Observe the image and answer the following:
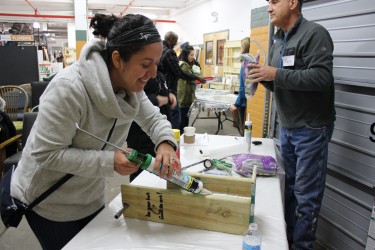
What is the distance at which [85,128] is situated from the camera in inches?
36.0

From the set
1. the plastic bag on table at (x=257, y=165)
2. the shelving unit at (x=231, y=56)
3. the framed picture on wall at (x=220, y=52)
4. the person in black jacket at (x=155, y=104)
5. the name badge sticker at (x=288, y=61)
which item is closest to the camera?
the plastic bag on table at (x=257, y=165)

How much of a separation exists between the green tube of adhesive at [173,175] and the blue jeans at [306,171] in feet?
2.89

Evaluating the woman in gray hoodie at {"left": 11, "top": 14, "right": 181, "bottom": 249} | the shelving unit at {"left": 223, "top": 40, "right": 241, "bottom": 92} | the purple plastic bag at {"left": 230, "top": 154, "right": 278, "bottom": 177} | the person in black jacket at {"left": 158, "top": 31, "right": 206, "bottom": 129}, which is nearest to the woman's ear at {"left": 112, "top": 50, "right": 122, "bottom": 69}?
the woman in gray hoodie at {"left": 11, "top": 14, "right": 181, "bottom": 249}

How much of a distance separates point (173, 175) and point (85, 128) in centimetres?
31

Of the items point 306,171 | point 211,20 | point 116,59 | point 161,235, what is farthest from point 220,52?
point 161,235

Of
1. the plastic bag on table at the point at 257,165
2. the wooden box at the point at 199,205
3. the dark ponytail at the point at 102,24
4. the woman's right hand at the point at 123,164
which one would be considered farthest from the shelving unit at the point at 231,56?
the woman's right hand at the point at 123,164

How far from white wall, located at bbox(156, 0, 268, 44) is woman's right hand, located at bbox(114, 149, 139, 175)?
4766 millimetres

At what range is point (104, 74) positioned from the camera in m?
0.88

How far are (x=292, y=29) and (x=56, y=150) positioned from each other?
1.39 meters

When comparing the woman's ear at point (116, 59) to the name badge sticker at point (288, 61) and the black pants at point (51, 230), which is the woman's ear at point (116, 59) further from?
the name badge sticker at point (288, 61)

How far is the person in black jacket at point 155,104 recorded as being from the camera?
7.09ft

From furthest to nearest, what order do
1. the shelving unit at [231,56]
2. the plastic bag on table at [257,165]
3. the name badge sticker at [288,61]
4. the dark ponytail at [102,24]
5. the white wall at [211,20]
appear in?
the shelving unit at [231,56] → the white wall at [211,20] → the name badge sticker at [288,61] → the plastic bag on table at [257,165] → the dark ponytail at [102,24]

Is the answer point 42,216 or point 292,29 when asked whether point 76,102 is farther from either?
point 292,29

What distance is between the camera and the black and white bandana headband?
A: 0.90m
